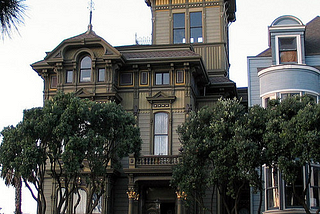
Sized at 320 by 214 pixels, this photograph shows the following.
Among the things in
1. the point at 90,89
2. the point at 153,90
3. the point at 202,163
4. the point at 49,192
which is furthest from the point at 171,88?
the point at 49,192

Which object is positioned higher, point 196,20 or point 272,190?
point 196,20

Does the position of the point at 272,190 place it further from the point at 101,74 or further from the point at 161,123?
the point at 101,74

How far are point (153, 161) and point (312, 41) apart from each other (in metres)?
12.7

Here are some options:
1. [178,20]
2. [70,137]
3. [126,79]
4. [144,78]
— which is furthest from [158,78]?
[70,137]

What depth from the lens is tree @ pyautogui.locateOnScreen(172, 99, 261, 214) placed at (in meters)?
23.3

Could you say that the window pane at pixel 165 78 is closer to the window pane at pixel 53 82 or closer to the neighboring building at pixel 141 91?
the neighboring building at pixel 141 91

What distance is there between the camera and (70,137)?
2325 cm

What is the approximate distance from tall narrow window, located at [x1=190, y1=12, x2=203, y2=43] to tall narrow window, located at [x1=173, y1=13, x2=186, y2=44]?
65cm

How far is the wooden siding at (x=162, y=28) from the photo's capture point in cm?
3762

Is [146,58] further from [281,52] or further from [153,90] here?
[281,52]

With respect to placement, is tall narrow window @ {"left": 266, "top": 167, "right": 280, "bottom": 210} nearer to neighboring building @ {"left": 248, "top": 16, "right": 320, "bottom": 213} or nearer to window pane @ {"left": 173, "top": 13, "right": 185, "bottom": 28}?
neighboring building @ {"left": 248, "top": 16, "right": 320, "bottom": 213}

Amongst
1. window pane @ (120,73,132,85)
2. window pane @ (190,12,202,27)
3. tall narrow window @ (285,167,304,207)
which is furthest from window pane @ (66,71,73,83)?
tall narrow window @ (285,167,304,207)

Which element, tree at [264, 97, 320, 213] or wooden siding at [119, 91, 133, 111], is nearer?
tree at [264, 97, 320, 213]

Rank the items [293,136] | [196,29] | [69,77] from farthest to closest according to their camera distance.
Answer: [196,29] < [69,77] < [293,136]
